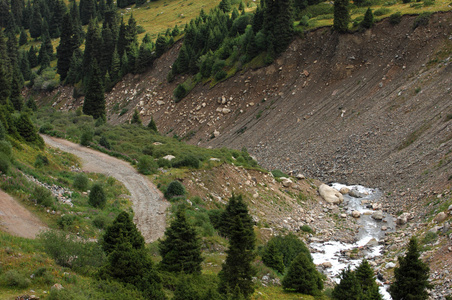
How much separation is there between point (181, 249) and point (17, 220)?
24.0 feet

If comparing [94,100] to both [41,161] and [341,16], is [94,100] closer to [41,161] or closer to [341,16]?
[341,16]

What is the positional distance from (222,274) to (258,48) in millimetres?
52982

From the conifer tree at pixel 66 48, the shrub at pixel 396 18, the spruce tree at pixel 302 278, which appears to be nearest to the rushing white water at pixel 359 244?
the spruce tree at pixel 302 278

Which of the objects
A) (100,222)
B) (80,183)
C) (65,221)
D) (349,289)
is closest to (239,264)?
(349,289)

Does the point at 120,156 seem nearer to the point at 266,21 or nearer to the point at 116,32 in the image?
the point at 266,21

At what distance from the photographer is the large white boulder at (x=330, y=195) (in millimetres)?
37312

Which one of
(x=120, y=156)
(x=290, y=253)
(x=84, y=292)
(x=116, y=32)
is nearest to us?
(x=84, y=292)

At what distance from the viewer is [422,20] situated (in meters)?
52.3

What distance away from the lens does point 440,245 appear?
2333 centimetres

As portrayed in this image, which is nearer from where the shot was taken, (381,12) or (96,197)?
(96,197)

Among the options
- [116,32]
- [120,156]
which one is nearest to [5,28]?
[116,32]

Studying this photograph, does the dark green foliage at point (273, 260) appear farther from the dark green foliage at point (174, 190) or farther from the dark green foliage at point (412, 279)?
the dark green foliage at point (174, 190)

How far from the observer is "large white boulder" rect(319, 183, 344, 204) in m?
37.3

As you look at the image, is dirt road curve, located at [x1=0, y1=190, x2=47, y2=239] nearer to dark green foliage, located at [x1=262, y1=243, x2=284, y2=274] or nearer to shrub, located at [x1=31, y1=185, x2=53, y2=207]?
shrub, located at [x1=31, y1=185, x2=53, y2=207]
